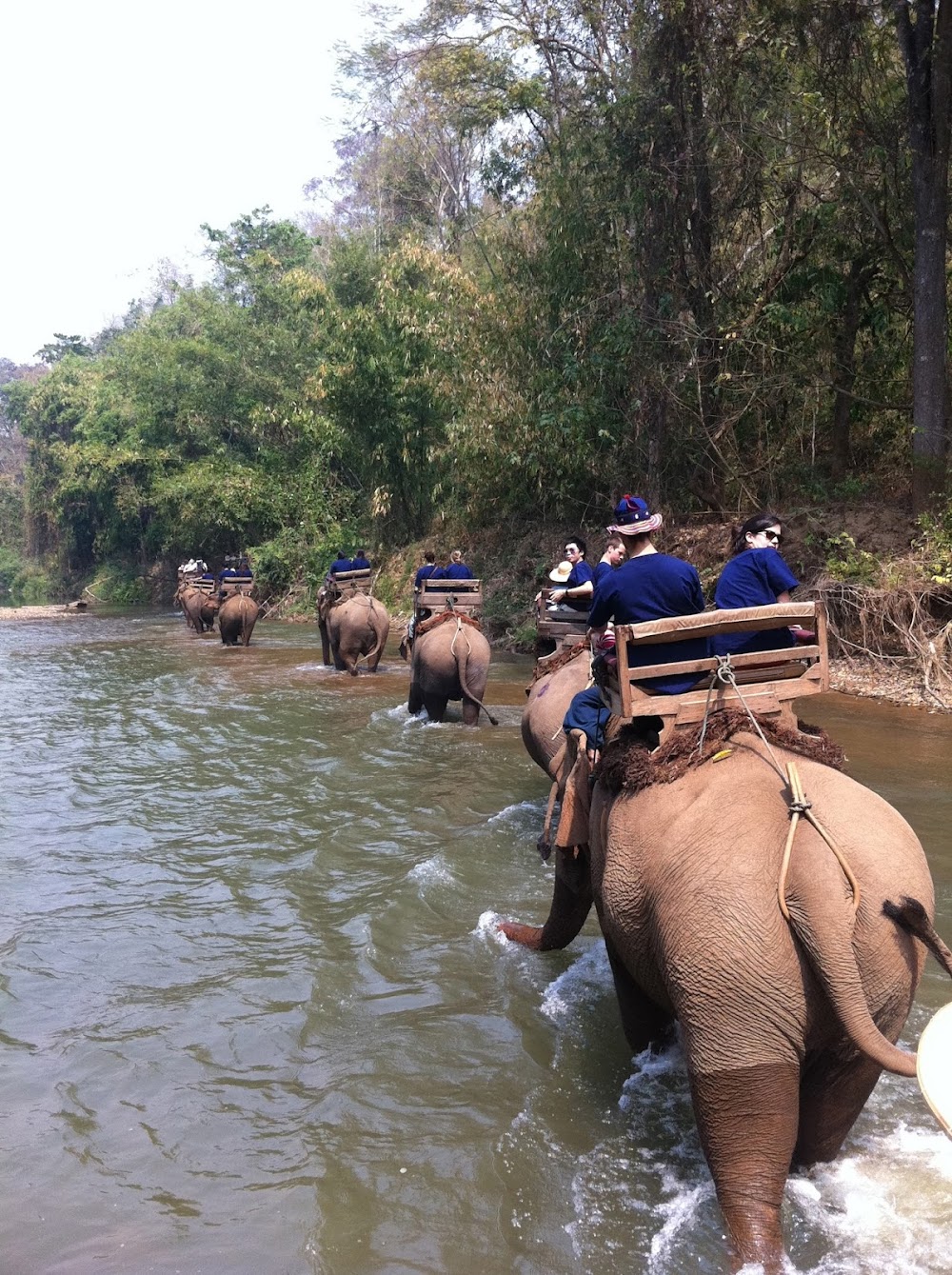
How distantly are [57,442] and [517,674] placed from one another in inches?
1335

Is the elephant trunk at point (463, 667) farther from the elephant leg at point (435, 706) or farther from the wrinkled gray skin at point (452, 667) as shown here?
the elephant leg at point (435, 706)

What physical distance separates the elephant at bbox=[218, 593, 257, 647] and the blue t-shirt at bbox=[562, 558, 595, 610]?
13861 mm

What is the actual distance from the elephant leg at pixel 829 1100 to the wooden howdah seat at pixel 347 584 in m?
13.3

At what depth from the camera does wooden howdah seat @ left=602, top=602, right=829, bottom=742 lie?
379 cm

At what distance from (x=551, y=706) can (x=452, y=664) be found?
4.26 m

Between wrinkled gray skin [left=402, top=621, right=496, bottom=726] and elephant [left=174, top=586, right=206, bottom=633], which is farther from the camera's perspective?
elephant [left=174, top=586, right=206, bottom=633]

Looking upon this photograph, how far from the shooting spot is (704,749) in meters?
3.72

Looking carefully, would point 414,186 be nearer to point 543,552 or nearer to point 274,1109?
point 543,552

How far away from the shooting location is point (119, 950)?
6.00 metres

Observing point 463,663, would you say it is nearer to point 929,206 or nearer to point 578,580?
point 578,580

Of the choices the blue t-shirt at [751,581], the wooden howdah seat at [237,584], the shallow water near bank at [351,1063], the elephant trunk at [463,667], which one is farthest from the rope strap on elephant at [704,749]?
the wooden howdah seat at [237,584]

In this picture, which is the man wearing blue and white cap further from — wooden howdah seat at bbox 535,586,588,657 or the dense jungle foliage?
the dense jungle foliage

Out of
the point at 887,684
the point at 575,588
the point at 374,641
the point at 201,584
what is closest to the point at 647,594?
the point at 575,588

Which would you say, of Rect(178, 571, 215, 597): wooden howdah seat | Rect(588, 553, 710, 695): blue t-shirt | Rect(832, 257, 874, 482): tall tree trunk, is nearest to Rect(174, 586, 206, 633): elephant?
Rect(178, 571, 215, 597): wooden howdah seat
